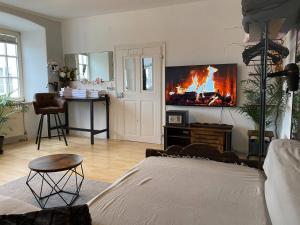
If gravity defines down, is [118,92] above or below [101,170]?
above

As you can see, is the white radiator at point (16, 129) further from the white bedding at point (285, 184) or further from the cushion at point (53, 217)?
the white bedding at point (285, 184)

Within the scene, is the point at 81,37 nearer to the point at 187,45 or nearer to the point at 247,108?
the point at 187,45

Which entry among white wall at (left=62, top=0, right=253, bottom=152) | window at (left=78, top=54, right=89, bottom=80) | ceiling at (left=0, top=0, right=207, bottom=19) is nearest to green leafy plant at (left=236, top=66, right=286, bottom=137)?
white wall at (left=62, top=0, right=253, bottom=152)

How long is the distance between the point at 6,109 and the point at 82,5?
94.4 inches

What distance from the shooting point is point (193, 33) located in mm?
4191

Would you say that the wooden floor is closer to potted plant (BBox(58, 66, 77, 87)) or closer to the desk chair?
the desk chair

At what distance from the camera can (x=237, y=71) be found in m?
3.94

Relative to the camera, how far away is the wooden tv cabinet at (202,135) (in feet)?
12.2

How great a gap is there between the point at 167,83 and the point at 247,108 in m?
1.47

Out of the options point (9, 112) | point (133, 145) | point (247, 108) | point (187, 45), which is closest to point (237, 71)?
point (247, 108)

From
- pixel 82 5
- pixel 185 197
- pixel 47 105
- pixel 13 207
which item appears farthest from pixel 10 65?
pixel 185 197

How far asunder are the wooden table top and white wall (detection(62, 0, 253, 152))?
2532 mm

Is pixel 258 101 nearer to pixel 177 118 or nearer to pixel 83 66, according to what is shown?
pixel 177 118

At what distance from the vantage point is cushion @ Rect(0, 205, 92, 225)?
0.98m
